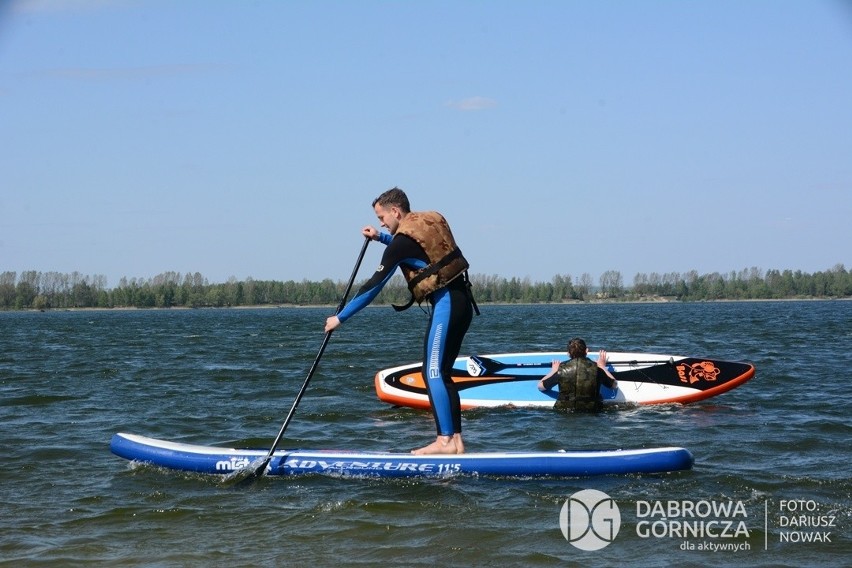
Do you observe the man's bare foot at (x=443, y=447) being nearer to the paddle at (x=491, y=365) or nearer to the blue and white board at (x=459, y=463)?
the blue and white board at (x=459, y=463)

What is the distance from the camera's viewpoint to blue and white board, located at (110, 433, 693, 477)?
7492 mm

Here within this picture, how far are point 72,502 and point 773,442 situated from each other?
20.8 ft

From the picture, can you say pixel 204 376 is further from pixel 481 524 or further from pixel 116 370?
pixel 481 524

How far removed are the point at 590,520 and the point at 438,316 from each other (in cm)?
202

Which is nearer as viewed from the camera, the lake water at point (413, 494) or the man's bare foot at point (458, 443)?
the lake water at point (413, 494)

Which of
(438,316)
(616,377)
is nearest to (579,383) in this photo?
(616,377)

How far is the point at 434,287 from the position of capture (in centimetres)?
743

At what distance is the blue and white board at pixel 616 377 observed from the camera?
1289cm

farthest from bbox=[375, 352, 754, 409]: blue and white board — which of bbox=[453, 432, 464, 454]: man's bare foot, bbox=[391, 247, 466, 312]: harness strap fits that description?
bbox=[391, 247, 466, 312]: harness strap

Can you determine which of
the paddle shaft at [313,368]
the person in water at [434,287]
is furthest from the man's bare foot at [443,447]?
the paddle shaft at [313,368]

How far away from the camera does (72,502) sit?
23.3 ft

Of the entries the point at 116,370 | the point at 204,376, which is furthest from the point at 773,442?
the point at 116,370

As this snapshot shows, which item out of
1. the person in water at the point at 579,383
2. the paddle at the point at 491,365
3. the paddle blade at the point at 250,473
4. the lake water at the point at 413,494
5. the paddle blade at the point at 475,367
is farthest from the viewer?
the paddle blade at the point at 475,367

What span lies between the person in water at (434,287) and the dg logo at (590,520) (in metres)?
1.28
